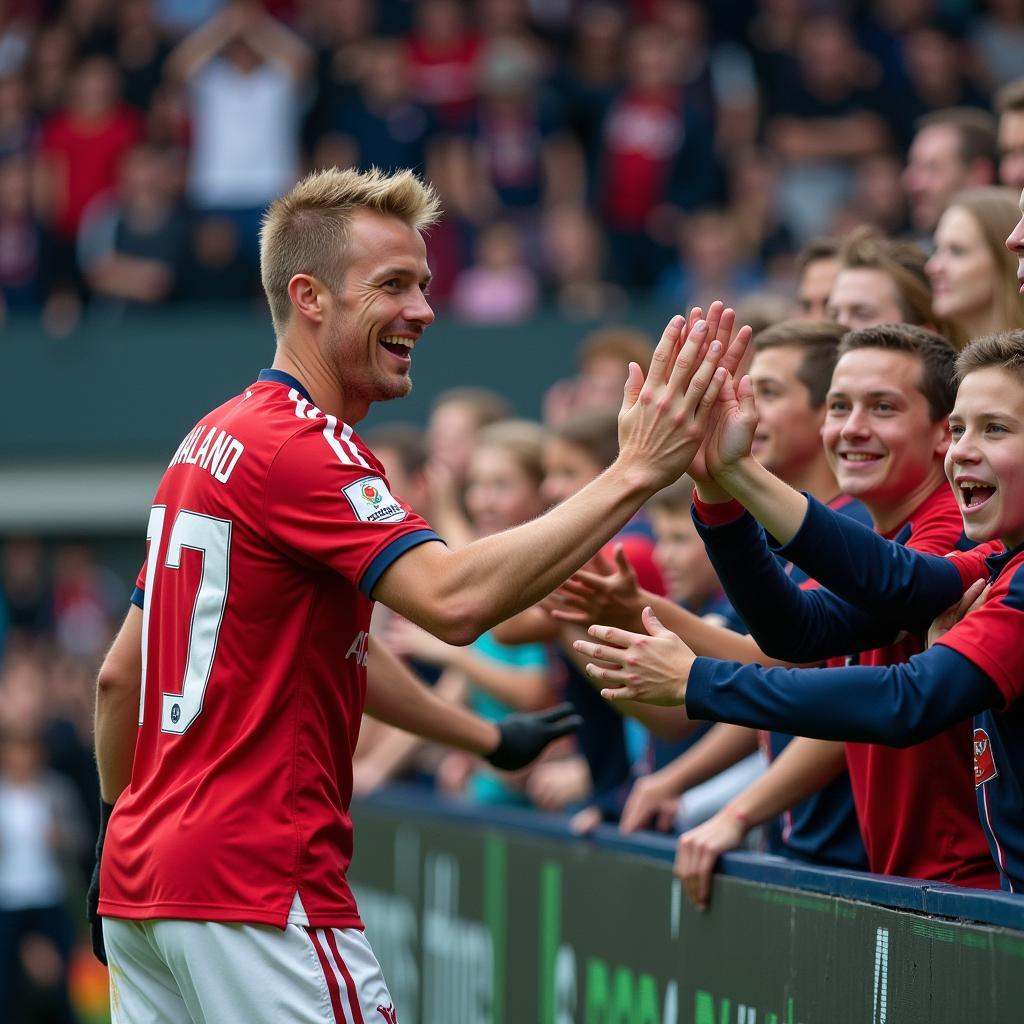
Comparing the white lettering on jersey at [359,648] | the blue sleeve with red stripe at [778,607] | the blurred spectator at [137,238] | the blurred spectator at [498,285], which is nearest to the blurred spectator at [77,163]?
the blurred spectator at [137,238]

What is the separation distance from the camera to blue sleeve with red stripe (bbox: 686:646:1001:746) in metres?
3.23

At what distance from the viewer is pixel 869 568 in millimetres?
3537

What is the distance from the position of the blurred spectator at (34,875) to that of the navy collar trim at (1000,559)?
9376 mm

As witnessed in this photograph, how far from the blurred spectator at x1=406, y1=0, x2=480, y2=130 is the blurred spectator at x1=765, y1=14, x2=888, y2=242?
2.22m

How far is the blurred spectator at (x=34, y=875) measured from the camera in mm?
11680

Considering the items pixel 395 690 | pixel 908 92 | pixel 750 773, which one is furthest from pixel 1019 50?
pixel 395 690

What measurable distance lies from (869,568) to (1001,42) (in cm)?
1065

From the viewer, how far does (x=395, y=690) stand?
4508mm

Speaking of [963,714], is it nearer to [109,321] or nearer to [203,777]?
[203,777]

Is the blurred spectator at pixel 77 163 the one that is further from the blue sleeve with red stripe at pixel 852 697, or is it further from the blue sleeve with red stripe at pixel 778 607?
the blue sleeve with red stripe at pixel 852 697

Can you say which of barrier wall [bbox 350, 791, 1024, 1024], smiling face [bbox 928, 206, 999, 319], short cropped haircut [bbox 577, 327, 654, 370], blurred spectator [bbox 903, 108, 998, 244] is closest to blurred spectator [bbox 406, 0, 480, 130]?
short cropped haircut [bbox 577, 327, 654, 370]

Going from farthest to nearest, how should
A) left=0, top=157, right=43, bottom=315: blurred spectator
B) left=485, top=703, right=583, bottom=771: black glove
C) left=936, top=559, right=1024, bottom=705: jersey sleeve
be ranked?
left=0, top=157, right=43, bottom=315: blurred spectator < left=485, top=703, right=583, bottom=771: black glove < left=936, top=559, right=1024, bottom=705: jersey sleeve

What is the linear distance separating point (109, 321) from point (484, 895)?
8.52 meters

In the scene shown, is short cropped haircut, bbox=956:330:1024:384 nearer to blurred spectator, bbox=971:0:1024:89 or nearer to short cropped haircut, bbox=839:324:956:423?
short cropped haircut, bbox=839:324:956:423
